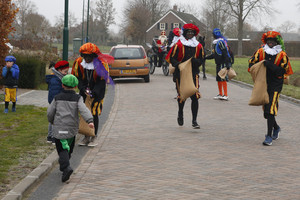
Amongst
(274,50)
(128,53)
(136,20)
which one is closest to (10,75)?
(274,50)

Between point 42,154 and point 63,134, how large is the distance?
1306 millimetres

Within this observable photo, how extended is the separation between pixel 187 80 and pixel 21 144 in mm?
3106

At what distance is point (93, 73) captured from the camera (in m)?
7.66

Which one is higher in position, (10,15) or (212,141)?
(10,15)

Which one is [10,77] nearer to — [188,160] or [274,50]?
[188,160]

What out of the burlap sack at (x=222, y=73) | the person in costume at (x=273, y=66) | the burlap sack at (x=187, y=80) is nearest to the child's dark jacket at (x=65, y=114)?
the person in costume at (x=273, y=66)

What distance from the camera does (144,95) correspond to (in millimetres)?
15898

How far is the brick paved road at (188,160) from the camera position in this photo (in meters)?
5.42

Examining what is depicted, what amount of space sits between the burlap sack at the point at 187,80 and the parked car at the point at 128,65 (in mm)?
11157

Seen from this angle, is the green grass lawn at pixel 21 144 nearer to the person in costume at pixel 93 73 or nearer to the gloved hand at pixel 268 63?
the person in costume at pixel 93 73

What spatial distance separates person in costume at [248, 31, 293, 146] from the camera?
7.90 metres

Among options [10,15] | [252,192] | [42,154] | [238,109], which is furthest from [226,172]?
[10,15]

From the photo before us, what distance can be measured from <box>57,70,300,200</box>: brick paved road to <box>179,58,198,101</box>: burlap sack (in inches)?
28.3

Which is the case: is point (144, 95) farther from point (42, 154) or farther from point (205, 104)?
point (42, 154)
